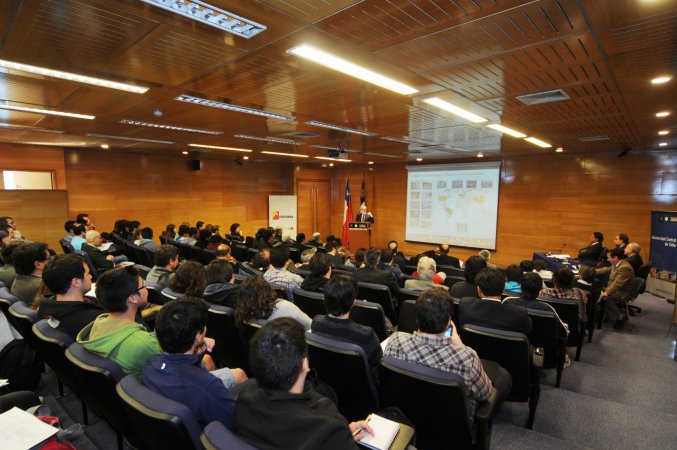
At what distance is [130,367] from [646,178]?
10653 millimetres

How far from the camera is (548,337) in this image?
3.23 metres

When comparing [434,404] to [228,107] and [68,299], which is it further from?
[228,107]

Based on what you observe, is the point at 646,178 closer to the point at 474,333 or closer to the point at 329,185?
the point at 474,333

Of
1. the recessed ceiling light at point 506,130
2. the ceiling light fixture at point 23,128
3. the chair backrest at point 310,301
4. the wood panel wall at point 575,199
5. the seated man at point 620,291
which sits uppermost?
the recessed ceiling light at point 506,130

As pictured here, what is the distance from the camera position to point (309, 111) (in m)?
4.35

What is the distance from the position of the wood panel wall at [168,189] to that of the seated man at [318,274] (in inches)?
345

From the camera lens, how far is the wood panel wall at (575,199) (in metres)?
8.12

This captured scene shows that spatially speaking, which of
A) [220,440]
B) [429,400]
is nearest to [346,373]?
[429,400]

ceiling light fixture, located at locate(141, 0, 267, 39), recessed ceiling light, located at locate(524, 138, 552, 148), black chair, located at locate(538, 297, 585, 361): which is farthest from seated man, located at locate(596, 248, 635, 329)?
ceiling light fixture, located at locate(141, 0, 267, 39)

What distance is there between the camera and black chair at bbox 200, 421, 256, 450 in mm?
1117

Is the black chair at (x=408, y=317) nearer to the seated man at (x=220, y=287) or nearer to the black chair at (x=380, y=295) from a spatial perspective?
the black chair at (x=380, y=295)

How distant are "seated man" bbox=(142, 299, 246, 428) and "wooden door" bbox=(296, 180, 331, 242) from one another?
41.3ft

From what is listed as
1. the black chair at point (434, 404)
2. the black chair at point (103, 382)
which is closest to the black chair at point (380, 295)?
the black chair at point (434, 404)

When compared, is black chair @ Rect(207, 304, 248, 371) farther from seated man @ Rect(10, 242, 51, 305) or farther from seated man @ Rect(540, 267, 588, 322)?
seated man @ Rect(540, 267, 588, 322)
